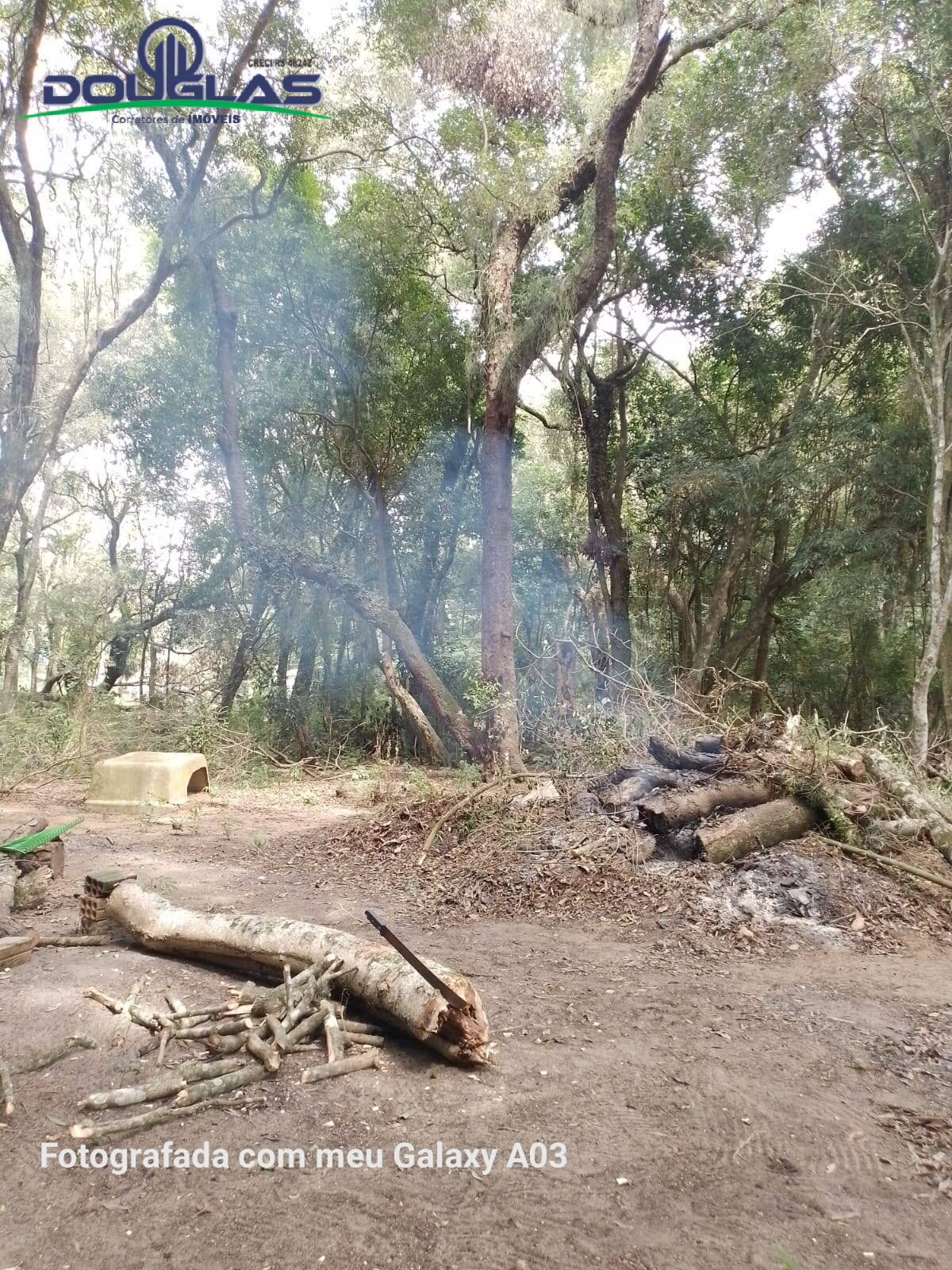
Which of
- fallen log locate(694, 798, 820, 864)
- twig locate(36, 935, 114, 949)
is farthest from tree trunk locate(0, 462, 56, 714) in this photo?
fallen log locate(694, 798, 820, 864)

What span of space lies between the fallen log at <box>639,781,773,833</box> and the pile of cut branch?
292 cm

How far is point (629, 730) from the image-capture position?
709cm

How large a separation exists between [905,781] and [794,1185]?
431 cm

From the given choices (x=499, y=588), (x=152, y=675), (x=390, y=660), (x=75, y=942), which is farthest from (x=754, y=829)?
(x=152, y=675)

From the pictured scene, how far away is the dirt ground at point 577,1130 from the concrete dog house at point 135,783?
3792 mm

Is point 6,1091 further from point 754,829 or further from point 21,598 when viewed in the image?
point 21,598

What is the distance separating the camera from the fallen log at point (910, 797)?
527 cm

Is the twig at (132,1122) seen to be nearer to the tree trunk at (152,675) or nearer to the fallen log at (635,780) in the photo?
the fallen log at (635,780)

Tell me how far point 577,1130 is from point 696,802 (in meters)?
3.29

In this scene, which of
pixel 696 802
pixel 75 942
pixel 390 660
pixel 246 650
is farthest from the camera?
pixel 246 650

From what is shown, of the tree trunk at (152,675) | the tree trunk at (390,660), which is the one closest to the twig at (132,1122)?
the tree trunk at (390,660)

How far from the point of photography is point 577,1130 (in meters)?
2.36

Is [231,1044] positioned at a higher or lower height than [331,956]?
lower

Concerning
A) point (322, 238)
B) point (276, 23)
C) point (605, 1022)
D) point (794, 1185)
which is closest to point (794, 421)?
point (322, 238)
